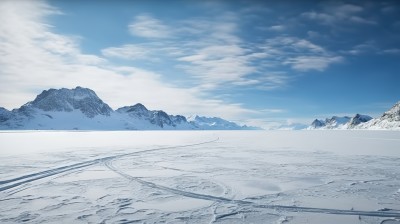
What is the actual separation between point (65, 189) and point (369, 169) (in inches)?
463

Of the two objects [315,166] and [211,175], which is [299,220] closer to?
[211,175]

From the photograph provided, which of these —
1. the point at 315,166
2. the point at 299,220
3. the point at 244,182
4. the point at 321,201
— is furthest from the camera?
the point at 315,166

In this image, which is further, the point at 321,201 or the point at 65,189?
the point at 65,189

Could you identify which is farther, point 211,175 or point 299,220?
point 211,175

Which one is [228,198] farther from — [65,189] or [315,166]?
[315,166]

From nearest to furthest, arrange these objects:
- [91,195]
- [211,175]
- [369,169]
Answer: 1. [91,195]
2. [211,175]
3. [369,169]

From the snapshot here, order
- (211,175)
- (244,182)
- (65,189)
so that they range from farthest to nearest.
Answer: (211,175) → (244,182) → (65,189)

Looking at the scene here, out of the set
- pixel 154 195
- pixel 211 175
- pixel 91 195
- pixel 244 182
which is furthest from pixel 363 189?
pixel 91 195

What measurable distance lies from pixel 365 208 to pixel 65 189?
7946 millimetres

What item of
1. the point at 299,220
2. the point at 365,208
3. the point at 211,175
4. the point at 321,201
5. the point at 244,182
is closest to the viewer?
the point at 299,220

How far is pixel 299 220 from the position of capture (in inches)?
230

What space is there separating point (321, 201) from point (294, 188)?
1483mm

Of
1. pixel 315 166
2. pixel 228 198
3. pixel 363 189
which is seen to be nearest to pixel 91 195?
pixel 228 198

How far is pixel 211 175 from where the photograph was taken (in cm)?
1096
